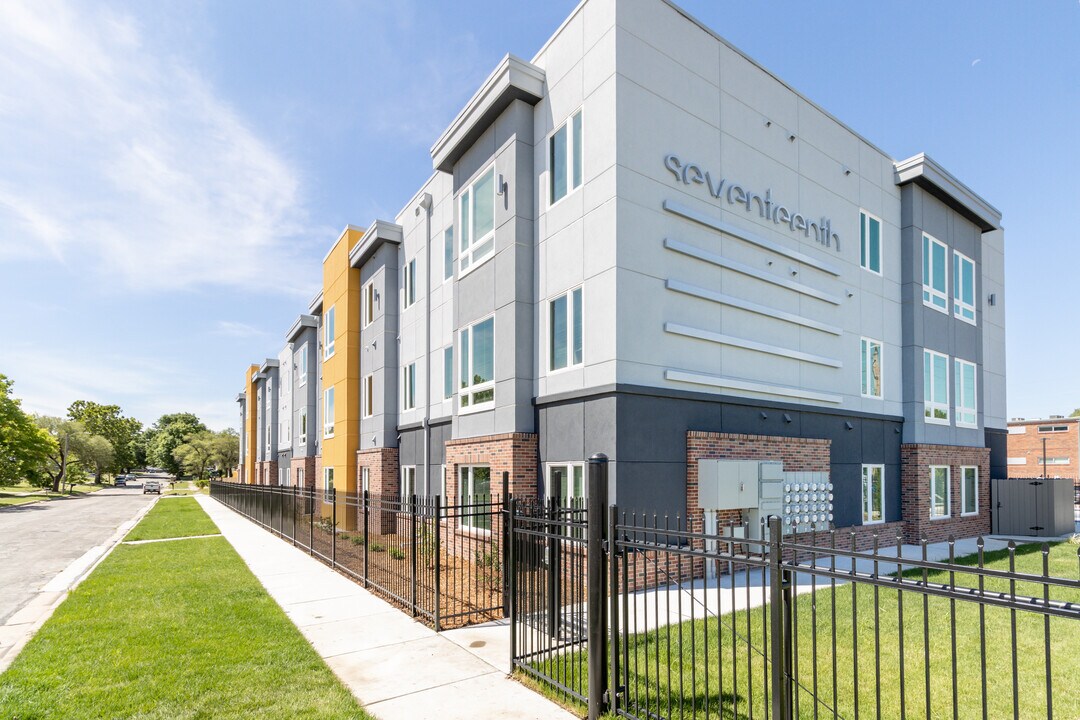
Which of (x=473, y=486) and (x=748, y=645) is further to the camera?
(x=473, y=486)

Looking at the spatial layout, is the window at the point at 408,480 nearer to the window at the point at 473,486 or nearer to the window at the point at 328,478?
the window at the point at 473,486

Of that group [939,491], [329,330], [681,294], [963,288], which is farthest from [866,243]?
[329,330]

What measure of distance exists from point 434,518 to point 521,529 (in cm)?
215

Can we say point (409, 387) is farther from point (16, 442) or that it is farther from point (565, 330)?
point (16, 442)

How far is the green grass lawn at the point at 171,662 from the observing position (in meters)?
6.14

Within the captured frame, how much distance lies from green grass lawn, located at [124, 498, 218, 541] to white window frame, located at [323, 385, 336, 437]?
549 centimetres

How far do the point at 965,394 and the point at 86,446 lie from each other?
82.6 metres

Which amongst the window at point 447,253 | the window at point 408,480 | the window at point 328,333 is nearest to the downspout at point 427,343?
the window at point 408,480

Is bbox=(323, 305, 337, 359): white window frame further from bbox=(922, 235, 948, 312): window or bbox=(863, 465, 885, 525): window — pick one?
bbox=(922, 235, 948, 312): window

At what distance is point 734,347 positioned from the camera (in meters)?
13.7

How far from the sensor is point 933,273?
791 inches

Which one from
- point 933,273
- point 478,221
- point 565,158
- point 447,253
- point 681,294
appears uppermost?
point 565,158

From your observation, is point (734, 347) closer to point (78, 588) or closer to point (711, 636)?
point (711, 636)

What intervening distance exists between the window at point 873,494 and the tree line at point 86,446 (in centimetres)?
5031
